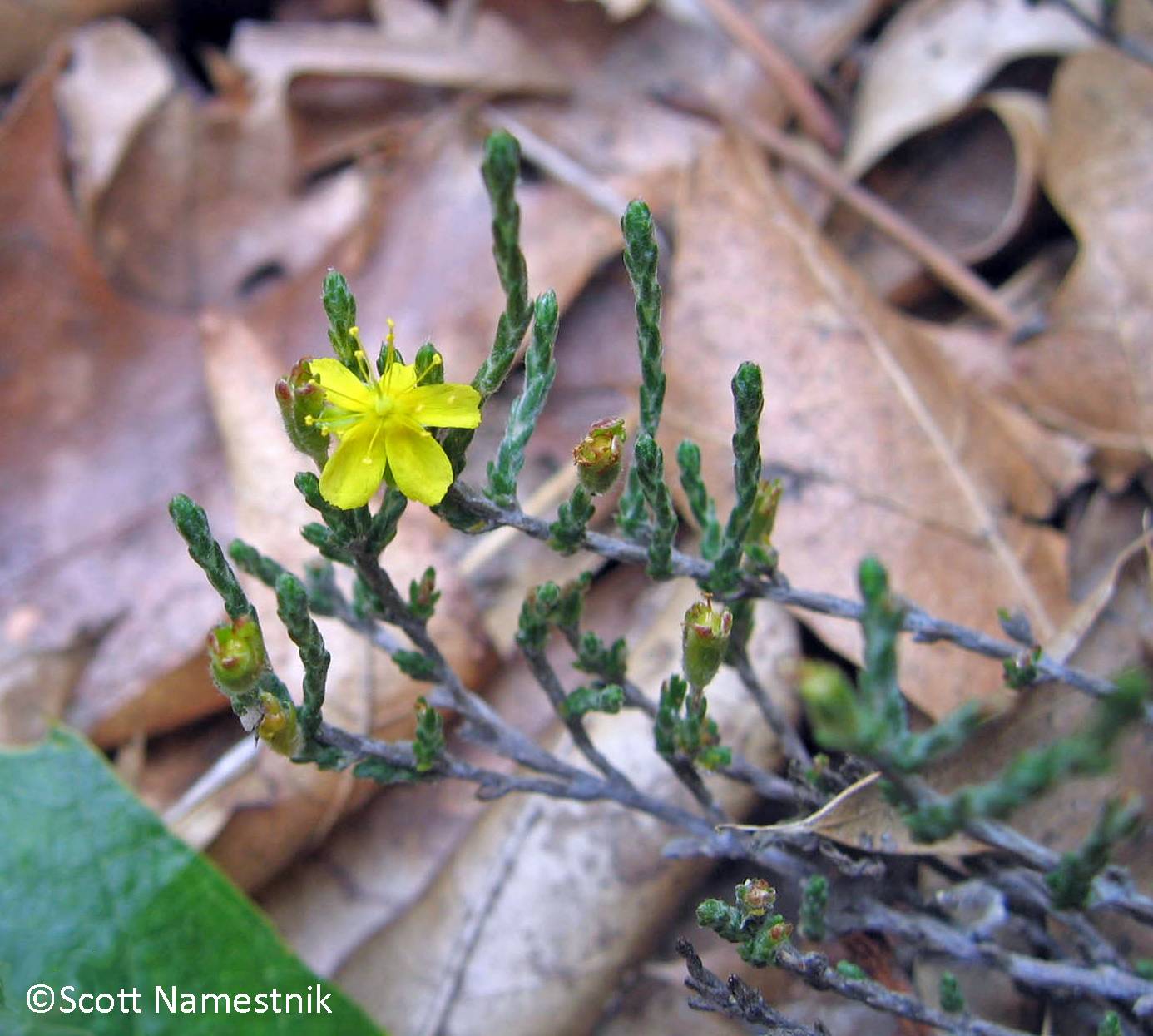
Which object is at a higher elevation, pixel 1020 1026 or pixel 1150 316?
pixel 1150 316

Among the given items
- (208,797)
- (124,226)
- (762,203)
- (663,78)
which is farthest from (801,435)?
(124,226)

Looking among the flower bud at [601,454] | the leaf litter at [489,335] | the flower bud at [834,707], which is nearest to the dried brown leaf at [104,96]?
the leaf litter at [489,335]

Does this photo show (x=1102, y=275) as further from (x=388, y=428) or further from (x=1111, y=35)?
(x=388, y=428)

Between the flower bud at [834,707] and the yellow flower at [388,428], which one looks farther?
the yellow flower at [388,428]

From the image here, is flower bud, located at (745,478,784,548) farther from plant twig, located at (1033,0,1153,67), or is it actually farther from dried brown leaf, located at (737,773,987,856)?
plant twig, located at (1033,0,1153,67)

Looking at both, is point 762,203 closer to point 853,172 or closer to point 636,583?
point 853,172

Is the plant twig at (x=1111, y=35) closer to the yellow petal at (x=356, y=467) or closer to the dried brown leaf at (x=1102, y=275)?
the dried brown leaf at (x=1102, y=275)
